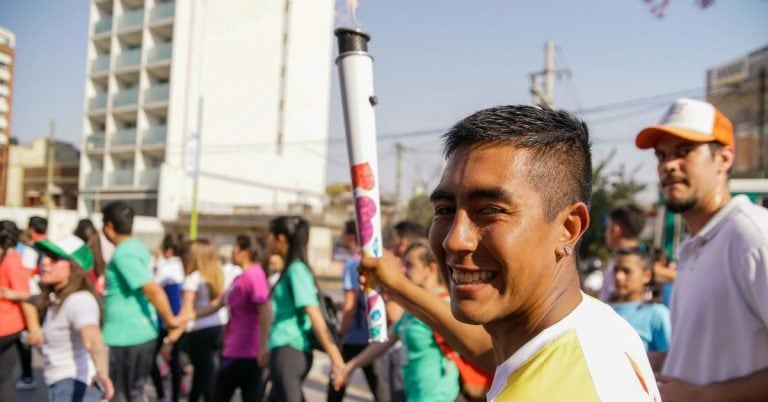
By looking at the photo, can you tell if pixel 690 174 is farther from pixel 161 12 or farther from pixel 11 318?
pixel 161 12

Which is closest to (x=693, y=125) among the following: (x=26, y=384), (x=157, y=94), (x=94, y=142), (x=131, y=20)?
(x=26, y=384)

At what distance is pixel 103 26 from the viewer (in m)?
35.3

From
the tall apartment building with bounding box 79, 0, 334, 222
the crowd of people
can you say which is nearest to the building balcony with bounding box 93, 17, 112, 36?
the tall apartment building with bounding box 79, 0, 334, 222

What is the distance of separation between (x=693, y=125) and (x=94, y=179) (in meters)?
38.4

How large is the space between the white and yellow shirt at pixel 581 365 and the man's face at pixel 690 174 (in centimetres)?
124

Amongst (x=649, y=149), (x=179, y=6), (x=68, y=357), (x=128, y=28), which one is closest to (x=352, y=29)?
(x=649, y=149)

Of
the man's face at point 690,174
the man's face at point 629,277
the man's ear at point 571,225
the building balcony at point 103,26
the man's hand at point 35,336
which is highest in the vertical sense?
the building balcony at point 103,26

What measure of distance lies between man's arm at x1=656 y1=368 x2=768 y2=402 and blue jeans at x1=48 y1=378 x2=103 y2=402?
3367 mm

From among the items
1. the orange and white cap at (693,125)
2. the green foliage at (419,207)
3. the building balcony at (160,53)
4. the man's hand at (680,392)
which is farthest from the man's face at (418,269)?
the building balcony at (160,53)

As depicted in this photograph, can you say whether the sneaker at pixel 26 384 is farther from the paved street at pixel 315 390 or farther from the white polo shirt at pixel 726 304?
the white polo shirt at pixel 726 304

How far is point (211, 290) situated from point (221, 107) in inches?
1232

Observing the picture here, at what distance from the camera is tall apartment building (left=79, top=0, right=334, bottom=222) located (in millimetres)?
33719

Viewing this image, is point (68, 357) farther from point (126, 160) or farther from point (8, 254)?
point (126, 160)

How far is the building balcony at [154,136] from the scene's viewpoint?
3409cm
